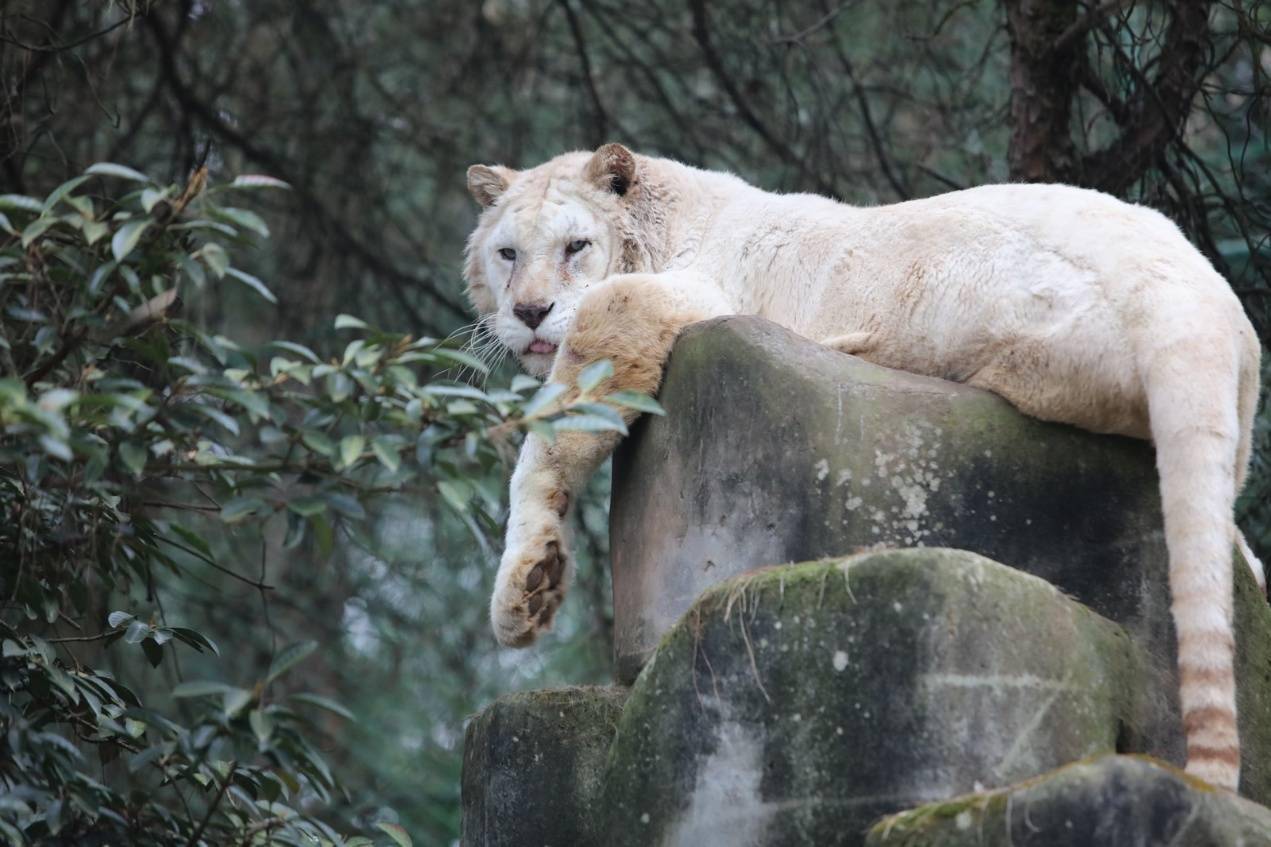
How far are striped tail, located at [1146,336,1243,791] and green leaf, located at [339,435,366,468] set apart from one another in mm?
1757

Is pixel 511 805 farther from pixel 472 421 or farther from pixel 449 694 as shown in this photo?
pixel 449 694

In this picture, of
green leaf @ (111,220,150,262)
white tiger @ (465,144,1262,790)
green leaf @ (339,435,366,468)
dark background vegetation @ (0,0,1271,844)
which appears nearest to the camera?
green leaf @ (339,435,366,468)

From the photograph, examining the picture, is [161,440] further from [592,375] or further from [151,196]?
[592,375]

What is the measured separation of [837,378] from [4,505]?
201 centimetres

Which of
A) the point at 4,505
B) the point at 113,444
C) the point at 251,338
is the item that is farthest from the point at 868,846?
the point at 251,338

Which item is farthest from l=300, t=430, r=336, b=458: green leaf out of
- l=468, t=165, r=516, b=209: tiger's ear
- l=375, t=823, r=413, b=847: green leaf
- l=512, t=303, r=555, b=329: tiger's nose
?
l=468, t=165, r=516, b=209: tiger's ear

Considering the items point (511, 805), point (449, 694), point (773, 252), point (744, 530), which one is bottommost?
point (449, 694)

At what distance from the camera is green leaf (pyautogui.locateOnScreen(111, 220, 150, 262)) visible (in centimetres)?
346

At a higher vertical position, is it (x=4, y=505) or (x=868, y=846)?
(x=4, y=505)

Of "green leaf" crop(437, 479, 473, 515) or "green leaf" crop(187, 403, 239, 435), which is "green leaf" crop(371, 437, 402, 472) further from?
"green leaf" crop(187, 403, 239, 435)

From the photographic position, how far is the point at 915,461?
4152 mm

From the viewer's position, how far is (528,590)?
14.8 ft

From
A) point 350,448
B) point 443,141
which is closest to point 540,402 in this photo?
point 350,448

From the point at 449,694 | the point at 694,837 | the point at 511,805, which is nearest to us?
the point at 694,837
